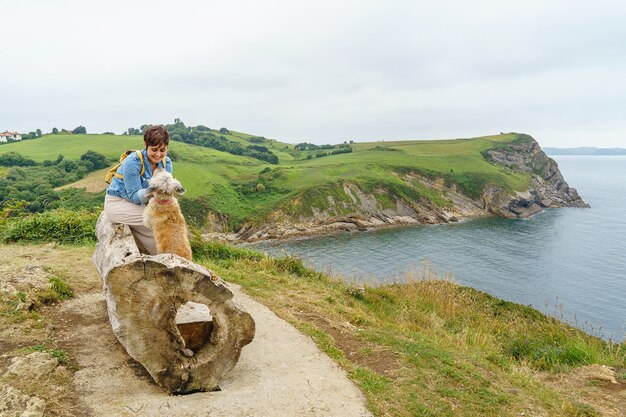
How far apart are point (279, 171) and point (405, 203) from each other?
2459 cm

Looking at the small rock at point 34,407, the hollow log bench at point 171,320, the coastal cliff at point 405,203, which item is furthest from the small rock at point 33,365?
the coastal cliff at point 405,203

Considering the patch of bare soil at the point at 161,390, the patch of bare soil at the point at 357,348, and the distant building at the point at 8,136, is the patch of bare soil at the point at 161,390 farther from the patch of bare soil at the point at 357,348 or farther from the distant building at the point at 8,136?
the distant building at the point at 8,136

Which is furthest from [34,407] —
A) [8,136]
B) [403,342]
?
[8,136]

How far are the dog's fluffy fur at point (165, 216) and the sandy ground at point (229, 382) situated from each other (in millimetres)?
1727

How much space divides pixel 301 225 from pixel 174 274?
5978 centimetres

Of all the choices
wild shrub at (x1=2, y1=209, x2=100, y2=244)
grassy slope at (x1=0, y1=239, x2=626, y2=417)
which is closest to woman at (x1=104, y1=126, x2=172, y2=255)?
grassy slope at (x1=0, y1=239, x2=626, y2=417)

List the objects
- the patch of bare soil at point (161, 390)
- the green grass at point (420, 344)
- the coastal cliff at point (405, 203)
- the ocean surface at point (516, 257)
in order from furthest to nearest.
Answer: the coastal cliff at point (405, 203) → the ocean surface at point (516, 257) → the green grass at point (420, 344) → the patch of bare soil at point (161, 390)

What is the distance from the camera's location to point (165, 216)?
21.0 feet

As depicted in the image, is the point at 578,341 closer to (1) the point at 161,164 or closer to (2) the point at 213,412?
(2) the point at 213,412

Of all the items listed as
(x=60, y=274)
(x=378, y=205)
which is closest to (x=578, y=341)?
(x=60, y=274)

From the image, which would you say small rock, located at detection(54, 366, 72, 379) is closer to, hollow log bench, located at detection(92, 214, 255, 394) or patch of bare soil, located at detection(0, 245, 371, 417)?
patch of bare soil, located at detection(0, 245, 371, 417)

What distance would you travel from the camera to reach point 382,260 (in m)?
49.3

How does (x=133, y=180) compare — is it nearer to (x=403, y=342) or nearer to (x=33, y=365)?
(x=33, y=365)

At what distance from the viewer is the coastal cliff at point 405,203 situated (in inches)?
2581
